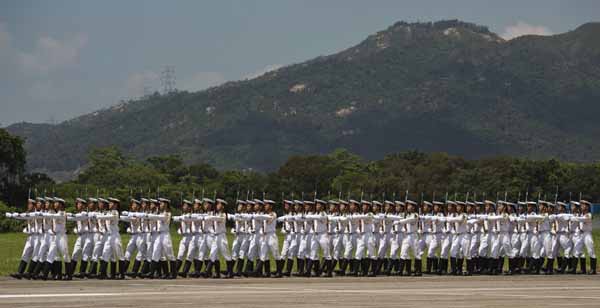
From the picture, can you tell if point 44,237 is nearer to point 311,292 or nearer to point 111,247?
point 111,247

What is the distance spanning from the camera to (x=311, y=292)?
24750mm

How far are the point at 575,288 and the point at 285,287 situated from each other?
20.8 ft

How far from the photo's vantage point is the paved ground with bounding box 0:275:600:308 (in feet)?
72.7

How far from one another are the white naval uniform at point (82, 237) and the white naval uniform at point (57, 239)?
1.60 ft

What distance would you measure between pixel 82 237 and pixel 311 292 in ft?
21.3

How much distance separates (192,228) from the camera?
1155 inches

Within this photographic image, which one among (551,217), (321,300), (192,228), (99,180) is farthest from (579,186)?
(321,300)

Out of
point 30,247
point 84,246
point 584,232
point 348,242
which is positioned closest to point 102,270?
point 84,246

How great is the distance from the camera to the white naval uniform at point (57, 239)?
90.6 ft

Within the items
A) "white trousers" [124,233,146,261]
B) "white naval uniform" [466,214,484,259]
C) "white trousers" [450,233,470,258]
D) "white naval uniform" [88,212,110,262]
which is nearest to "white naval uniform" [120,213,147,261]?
"white trousers" [124,233,146,261]

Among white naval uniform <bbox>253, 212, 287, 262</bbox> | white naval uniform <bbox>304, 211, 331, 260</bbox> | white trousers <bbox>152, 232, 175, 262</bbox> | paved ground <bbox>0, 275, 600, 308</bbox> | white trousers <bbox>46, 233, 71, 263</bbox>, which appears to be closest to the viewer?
paved ground <bbox>0, 275, 600, 308</bbox>

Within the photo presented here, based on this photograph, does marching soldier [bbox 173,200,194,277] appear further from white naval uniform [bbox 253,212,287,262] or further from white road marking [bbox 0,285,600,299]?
white road marking [bbox 0,285,600,299]

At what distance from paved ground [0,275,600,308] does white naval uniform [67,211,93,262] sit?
49.5 inches

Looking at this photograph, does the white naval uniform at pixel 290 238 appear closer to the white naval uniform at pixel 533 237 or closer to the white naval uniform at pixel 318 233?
the white naval uniform at pixel 318 233
